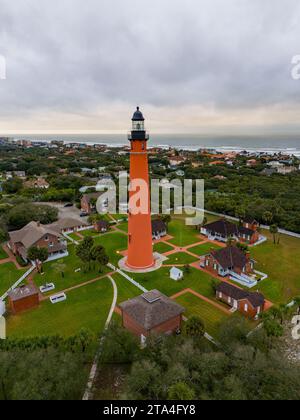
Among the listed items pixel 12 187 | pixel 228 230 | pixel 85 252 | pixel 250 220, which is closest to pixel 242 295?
pixel 228 230

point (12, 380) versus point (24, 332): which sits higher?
point (12, 380)

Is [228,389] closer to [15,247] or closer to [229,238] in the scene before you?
[229,238]

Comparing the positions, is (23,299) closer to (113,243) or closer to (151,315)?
(151,315)

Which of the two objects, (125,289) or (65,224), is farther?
(65,224)

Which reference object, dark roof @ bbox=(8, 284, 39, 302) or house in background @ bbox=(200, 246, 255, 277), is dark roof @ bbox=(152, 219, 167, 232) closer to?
house in background @ bbox=(200, 246, 255, 277)

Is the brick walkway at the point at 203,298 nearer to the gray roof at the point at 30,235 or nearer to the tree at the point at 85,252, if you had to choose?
the tree at the point at 85,252
